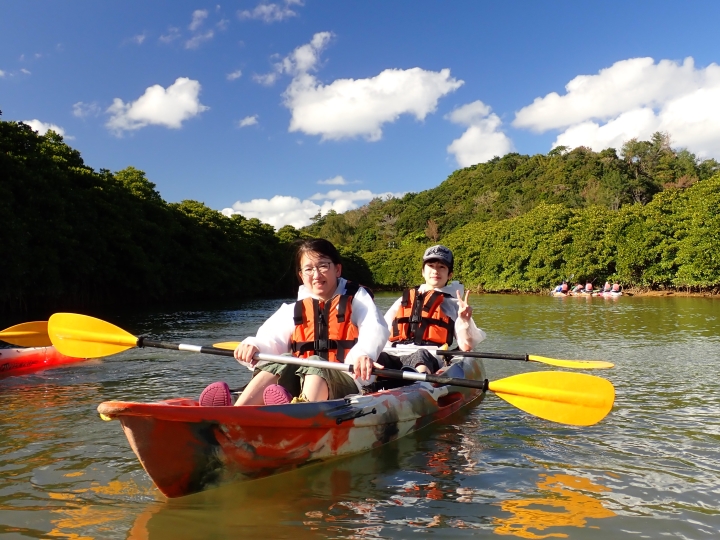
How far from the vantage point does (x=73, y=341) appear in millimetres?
4730

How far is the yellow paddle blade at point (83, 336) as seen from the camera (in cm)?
462

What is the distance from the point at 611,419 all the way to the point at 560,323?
32.1ft

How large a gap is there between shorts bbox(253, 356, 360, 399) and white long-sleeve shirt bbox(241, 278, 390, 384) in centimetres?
13

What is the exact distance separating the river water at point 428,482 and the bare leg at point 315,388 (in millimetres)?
467

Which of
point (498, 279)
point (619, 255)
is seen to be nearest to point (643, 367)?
point (619, 255)

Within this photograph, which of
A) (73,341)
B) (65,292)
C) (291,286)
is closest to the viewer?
(73,341)

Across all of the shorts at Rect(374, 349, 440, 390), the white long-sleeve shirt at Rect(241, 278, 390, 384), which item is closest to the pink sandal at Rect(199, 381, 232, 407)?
the white long-sleeve shirt at Rect(241, 278, 390, 384)

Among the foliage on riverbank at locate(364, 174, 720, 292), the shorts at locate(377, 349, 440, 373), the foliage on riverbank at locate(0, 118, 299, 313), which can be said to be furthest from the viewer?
the foliage on riverbank at locate(364, 174, 720, 292)

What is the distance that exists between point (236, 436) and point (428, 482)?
1251mm

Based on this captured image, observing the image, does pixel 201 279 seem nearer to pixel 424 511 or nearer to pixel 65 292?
pixel 65 292

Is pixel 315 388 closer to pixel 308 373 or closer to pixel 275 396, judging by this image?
pixel 308 373

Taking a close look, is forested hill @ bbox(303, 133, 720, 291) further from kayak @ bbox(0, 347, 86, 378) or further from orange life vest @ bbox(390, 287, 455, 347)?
kayak @ bbox(0, 347, 86, 378)

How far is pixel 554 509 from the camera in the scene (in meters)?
3.10

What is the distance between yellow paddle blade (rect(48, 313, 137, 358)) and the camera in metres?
4.62
